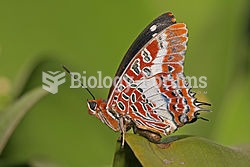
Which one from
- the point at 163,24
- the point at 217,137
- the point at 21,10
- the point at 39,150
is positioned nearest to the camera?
the point at 163,24

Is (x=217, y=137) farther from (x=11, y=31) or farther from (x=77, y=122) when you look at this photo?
(x=11, y=31)

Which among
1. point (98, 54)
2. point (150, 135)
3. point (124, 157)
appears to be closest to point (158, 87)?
point (150, 135)

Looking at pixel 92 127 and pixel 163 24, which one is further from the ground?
pixel 163 24

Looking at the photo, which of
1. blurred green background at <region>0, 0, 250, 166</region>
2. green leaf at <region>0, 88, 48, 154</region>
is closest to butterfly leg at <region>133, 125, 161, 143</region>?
green leaf at <region>0, 88, 48, 154</region>

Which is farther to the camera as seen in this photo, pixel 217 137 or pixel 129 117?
pixel 217 137

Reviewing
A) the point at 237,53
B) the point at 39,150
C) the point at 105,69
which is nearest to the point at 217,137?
the point at 237,53

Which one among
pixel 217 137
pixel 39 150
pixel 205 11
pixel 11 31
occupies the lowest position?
pixel 217 137

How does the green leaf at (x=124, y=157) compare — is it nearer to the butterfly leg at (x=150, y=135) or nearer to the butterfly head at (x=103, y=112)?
the butterfly leg at (x=150, y=135)
